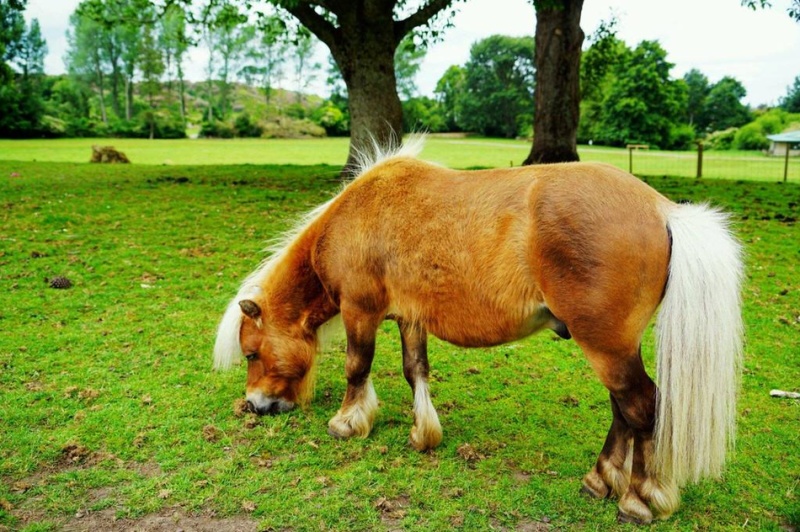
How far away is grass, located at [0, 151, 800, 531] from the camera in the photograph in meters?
3.41

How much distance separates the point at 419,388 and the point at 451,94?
8546 cm

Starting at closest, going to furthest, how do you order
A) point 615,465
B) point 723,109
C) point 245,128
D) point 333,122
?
point 615,465
point 245,128
point 333,122
point 723,109

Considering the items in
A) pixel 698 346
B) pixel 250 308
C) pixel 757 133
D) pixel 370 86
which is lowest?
pixel 250 308

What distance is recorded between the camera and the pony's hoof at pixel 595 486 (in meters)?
3.55

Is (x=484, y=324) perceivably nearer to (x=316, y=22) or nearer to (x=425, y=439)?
(x=425, y=439)

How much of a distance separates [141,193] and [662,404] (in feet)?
43.5

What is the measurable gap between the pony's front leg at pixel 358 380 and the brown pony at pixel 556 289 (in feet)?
0.04

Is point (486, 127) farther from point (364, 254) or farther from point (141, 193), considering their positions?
point (364, 254)

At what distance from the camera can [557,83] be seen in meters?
14.6

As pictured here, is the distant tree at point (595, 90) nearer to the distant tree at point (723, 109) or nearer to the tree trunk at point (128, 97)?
the distant tree at point (723, 109)

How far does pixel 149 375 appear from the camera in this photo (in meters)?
5.25

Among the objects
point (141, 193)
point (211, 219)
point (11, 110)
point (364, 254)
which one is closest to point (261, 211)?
point (211, 219)

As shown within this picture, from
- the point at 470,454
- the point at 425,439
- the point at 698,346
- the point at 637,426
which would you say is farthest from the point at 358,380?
the point at 698,346

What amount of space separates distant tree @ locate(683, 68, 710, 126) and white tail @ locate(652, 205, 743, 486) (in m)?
92.9
